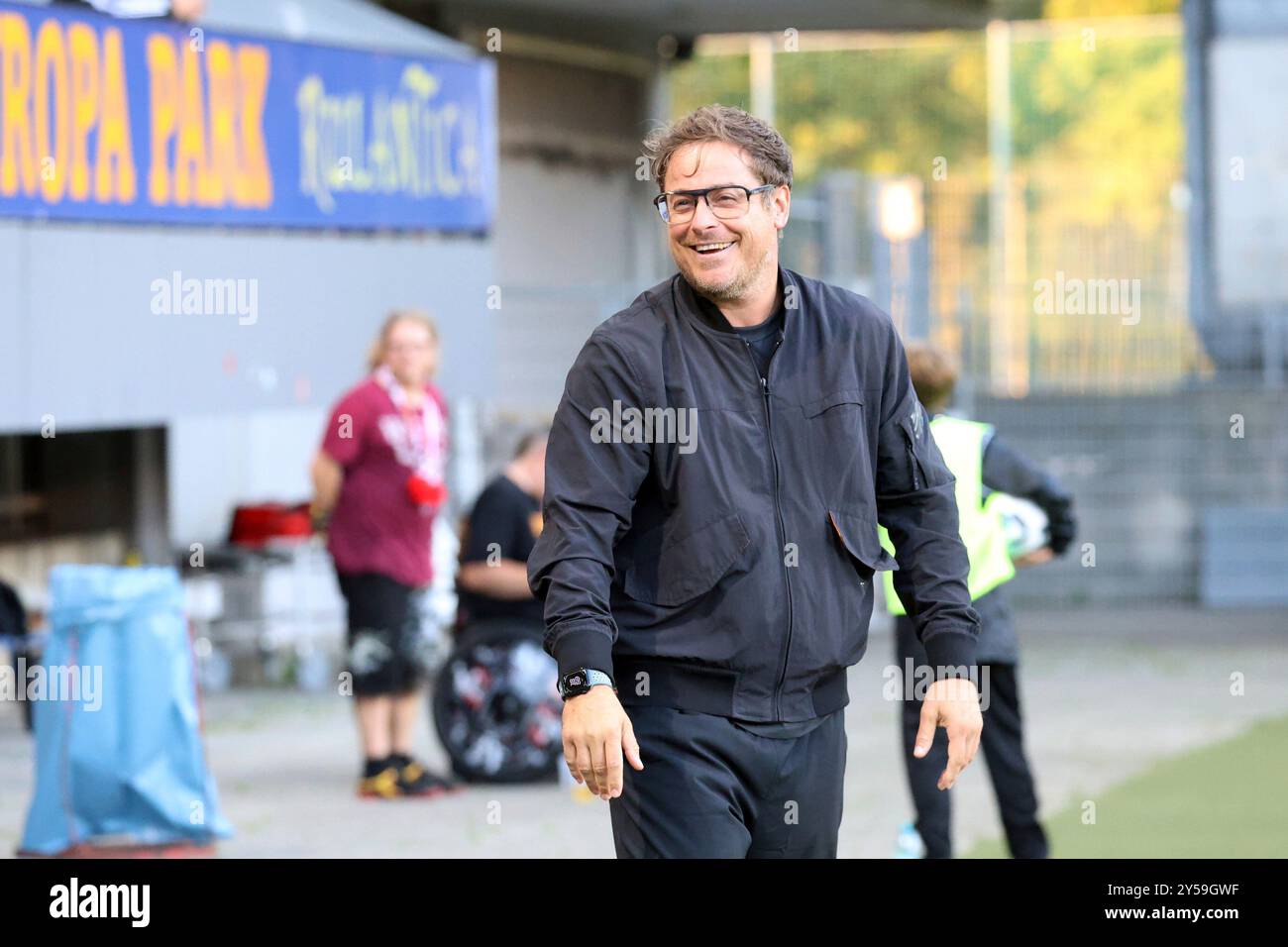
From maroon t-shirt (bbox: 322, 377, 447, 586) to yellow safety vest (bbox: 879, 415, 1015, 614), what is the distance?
297 cm

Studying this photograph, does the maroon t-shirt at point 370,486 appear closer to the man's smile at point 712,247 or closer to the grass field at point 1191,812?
the grass field at point 1191,812

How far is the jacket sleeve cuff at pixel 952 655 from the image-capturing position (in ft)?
13.4

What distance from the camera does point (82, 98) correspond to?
32.6 ft

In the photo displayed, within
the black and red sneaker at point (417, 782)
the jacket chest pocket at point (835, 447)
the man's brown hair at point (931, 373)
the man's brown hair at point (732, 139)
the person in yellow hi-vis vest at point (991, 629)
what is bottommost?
the black and red sneaker at point (417, 782)

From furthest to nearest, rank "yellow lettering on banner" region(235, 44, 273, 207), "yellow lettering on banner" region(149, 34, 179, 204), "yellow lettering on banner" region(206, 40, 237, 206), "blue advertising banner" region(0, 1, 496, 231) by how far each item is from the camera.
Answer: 1. "yellow lettering on banner" region(235, 44, 273, 207)
2. "yellow lettering on banner" region(206, 40, 237, 206)
3. "yellow lettering on banner" region(149, 34, 179, 204)
4. "blue advertising banner" region(0, 1, 496, 231)

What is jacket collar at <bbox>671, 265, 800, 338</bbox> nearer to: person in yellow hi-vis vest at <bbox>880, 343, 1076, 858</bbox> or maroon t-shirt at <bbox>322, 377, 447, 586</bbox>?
person in yellow hi-vis vest at <bbox>880, 343, 1076, 858</bbox>

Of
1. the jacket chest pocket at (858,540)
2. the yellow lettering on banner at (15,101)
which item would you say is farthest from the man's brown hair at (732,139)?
the yellow lettering on banner at (15,101)

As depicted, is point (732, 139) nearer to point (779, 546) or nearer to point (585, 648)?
point (779, 546)

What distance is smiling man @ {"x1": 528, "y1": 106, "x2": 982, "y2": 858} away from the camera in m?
3.99

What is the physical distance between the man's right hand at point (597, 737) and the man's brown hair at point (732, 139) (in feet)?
3.31

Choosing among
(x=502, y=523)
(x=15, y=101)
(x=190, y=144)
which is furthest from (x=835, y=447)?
(x=190, y=144)

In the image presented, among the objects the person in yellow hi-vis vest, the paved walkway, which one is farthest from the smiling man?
the paved walkway

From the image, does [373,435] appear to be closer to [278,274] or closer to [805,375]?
[278,274]
